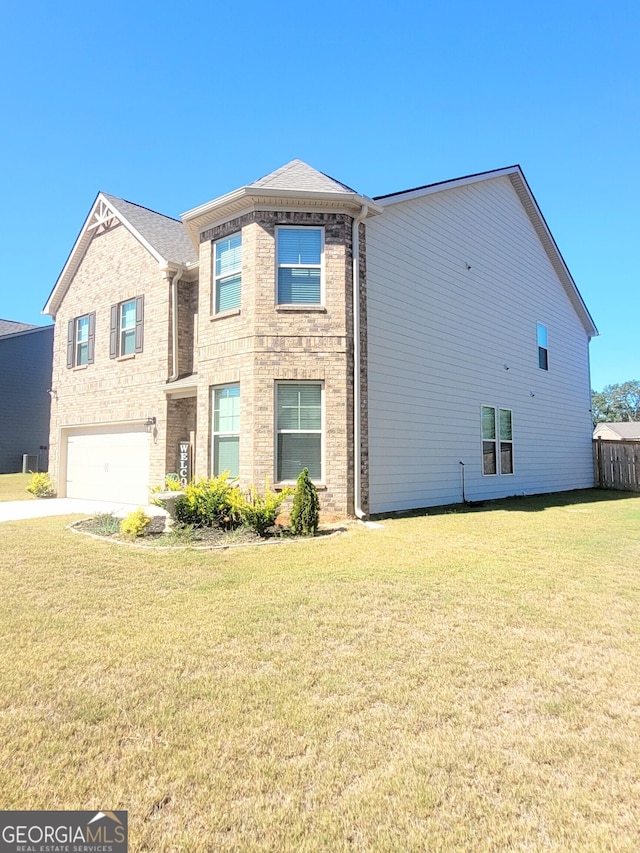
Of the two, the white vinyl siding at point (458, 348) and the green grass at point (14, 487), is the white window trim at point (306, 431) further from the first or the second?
the green grass at point (14, 487)

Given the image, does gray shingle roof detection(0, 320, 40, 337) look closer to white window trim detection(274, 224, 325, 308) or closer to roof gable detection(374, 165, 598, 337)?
white window trim detection(274, 224, 325, 308)

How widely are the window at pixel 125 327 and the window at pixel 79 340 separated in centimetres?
143

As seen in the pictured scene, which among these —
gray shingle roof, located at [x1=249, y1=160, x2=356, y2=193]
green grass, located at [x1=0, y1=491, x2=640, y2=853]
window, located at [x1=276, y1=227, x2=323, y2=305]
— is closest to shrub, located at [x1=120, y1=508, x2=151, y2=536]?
green grass, located at [x1=0, y1=491, x2=640, y2=853]

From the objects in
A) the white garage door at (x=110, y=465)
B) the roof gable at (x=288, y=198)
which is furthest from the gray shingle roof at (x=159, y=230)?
the white garage door at (x=110, y=465)

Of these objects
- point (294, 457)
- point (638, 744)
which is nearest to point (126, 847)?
point (638, 744)

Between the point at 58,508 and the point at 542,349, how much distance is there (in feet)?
53.5

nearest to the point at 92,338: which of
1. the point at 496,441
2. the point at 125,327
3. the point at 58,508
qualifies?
the point at 125,327

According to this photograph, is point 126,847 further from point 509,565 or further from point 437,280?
point 437,280

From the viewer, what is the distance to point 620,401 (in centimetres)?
9138

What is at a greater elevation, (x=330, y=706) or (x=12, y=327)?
(x=12, y=327)

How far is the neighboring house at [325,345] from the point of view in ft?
32.2

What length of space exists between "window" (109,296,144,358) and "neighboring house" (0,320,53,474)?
553 inches

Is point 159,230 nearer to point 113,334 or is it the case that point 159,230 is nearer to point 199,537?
point 113,334

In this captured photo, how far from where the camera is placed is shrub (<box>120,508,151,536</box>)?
8102 millimetres
